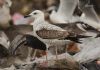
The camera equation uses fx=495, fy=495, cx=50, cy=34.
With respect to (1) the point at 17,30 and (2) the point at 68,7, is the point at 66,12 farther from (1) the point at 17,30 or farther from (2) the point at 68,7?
(1) the point at 17,30

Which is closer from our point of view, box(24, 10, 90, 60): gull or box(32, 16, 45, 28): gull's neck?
box(24, 10, 90, 60): gull

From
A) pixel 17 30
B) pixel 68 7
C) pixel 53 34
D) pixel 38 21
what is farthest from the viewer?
pixel 68 7

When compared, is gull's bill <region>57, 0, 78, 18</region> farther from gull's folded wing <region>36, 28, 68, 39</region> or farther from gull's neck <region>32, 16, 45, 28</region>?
gull's folded wing <region>36, 28, 68, 39</region>

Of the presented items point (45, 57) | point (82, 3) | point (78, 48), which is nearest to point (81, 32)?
point (78, 48)

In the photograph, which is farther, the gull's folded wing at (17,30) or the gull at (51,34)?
the gull's folded wing at (17,30)

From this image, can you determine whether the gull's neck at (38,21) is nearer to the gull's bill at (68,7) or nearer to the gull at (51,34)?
the gull at (51,34)

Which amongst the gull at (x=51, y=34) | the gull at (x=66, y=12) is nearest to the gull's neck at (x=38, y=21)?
the gull at (x=51, y=34)

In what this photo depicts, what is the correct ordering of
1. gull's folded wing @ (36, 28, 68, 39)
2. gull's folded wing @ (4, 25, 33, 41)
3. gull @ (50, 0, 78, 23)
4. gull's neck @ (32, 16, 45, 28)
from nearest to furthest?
gull's folded wing @ (36, 28, 68, 39) → gull's neck @ (32, 16, 45, 28) → gull's folded wing @ (4, 25, 33, 41) → gull @ (50, 0, 78, 23)

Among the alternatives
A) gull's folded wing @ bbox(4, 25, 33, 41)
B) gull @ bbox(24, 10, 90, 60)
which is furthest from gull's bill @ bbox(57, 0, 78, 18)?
gull @ bbox(24, 10, 90, 60)

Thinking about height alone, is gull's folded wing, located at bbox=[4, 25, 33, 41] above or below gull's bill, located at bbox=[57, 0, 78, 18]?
below

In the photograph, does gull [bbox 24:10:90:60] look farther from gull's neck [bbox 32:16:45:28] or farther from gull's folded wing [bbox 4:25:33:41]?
gull's folded wing [bbox 4:25:33:41]

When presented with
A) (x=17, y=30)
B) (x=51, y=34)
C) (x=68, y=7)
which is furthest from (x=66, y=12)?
(x=51, y=34)

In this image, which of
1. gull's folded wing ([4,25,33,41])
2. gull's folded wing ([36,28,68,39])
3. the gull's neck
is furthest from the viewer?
gull's folded wing ([4,25,33,41])

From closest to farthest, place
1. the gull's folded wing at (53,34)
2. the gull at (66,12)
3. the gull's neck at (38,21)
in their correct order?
the gull's folded wing at (53,34) < the gull's neck at (38,21) < the gull at (66,12)
